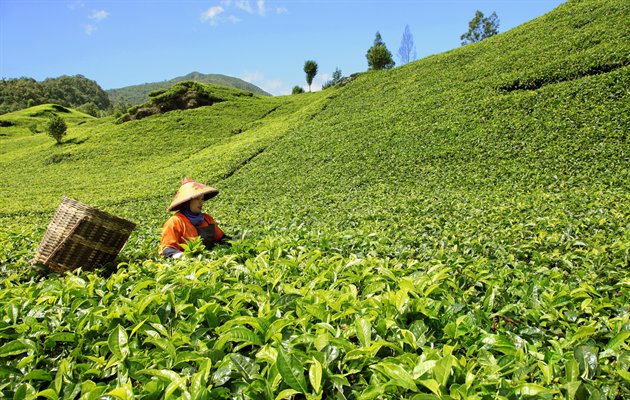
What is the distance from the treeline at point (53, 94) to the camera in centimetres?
7705

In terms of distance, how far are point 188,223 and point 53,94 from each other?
4735 inches

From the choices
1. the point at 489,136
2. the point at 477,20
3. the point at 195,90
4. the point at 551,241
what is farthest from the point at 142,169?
the point at 477,20

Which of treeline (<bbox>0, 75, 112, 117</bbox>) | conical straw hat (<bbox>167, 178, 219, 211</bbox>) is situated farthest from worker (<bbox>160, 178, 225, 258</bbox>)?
treeline (<bbox>0, 75, 112, 117</bbox>)

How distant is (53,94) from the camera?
99.0 metres

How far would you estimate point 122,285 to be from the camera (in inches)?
97.2

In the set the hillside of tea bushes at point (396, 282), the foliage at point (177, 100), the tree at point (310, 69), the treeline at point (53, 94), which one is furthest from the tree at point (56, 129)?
the treeline at point (53, 94)

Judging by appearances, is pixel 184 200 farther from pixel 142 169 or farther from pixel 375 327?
pixel 142 169

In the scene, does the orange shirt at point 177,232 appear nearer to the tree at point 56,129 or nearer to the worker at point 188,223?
the worker at point 188,223

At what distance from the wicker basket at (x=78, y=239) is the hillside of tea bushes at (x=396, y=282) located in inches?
7.8

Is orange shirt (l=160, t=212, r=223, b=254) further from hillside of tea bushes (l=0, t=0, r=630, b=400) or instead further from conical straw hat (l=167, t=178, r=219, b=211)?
hillside of tea bushes (l=0, t=0, r=630, b=400)

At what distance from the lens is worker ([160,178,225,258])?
Answer: 424 cm

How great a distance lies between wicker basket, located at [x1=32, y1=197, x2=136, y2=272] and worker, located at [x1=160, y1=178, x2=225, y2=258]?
20.6 inches

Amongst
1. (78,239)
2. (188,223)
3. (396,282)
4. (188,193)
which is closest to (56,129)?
(188,193)

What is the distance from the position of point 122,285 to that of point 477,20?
8423 cm
